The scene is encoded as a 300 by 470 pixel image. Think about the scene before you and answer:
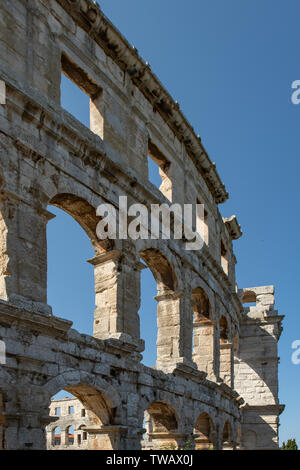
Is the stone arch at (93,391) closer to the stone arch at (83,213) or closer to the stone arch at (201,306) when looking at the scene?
the stone arch at (83,213)

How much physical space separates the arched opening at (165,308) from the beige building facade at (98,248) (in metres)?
0.03

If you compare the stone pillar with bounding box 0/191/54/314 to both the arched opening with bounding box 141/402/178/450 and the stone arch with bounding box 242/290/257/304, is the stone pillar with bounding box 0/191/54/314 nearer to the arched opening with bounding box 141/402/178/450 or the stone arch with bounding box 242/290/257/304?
the arched opening with bounding box 141/402/178/450

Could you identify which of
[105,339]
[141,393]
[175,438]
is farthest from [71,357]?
A: [175,438]

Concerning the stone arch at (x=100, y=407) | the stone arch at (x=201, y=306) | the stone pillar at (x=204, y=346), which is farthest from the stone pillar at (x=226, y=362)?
the stone arch at (x=100, y=407)

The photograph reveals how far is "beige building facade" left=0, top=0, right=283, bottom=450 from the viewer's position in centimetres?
897

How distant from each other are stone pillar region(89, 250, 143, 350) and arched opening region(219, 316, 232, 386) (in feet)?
25.2

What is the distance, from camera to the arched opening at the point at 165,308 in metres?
13.6

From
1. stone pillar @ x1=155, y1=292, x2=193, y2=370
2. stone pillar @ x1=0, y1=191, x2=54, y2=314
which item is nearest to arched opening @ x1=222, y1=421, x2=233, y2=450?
stone pillar @ x1=155, y1=292, x2=193, y2=370

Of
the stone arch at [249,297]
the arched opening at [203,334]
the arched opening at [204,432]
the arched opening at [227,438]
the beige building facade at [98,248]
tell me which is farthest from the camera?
the stone arch at [249,297]

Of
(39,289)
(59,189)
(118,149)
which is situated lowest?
(39,289)

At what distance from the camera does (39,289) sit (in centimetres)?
930

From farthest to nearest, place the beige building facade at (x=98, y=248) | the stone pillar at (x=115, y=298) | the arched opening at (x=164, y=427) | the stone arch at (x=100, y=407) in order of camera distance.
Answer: the arched opening at (x=164, y=427) → the stone pillar at (x=115, y=298) → the stone arch at (x=100, y=407) → the beige building facade at (x=98, y=248)

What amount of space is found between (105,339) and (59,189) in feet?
8.75

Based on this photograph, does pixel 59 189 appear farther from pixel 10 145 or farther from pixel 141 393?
pixel 141 393
